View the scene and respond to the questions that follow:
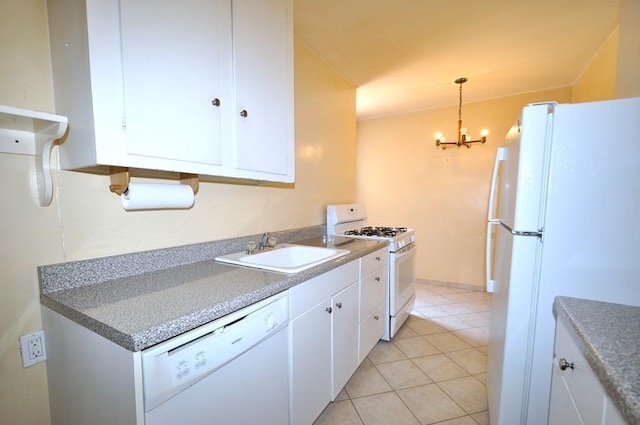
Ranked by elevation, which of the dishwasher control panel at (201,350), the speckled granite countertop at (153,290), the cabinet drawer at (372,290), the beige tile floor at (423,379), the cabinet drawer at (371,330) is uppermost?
the speckled granite countertop at (153,290)

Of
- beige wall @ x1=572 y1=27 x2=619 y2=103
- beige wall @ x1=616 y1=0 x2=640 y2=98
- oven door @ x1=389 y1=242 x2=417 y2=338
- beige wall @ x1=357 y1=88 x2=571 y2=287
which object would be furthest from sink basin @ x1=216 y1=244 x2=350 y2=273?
beige wall @ x1=357 y1=88 x2=571 y2=287

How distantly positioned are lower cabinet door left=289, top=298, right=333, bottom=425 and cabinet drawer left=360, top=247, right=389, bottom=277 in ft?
1.56

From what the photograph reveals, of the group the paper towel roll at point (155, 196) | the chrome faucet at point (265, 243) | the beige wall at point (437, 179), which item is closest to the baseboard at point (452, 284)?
the beige wall at point (437, 179)

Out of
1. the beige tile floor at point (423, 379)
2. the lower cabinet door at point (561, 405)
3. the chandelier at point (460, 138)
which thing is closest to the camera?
the lower cabinet door at point (561, 405)

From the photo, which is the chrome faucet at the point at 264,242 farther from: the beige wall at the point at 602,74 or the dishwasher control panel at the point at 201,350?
the beige wall at the point at 602,74

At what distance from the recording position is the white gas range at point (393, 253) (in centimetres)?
232

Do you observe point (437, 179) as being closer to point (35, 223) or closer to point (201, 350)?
point (201, 350)

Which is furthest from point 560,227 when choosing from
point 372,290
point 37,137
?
point 37,137

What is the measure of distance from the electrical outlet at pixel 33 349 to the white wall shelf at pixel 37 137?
1.53ft

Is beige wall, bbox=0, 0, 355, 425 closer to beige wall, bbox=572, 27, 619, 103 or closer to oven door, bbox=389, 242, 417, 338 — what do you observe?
oven door, bbox=389, 242, 417, 338

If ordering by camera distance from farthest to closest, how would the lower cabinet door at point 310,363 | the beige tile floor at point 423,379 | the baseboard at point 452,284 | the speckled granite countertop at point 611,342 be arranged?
the baseboard at point 452,284
the beige tile floor at point 423,379
the lower cabinet door at point 310,363
the speckled granite countertop at point 611,342

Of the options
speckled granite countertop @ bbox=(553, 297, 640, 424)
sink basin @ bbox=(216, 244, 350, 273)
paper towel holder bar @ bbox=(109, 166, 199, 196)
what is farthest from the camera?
sink basin @ bbox=(216, 244, 350, 273)

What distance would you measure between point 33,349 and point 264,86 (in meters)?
1.45

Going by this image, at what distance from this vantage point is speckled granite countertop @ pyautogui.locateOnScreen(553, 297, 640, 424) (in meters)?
0.53
